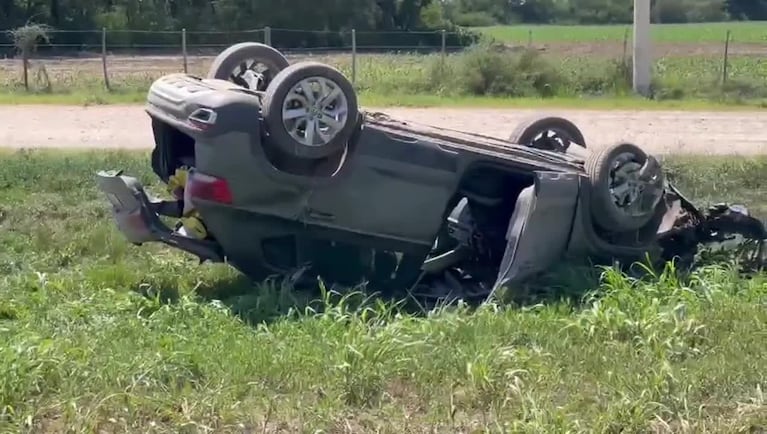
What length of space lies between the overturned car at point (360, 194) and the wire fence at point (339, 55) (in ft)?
59.6

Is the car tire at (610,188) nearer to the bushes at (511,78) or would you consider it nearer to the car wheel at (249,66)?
the car wheel at (249,66)

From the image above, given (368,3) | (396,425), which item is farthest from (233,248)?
(368,3)

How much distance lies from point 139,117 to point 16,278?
41.6 feet

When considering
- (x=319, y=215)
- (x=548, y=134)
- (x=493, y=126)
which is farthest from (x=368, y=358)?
(x=493, y=126)

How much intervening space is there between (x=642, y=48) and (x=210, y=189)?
20.0 m

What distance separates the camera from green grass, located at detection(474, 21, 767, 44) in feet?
172

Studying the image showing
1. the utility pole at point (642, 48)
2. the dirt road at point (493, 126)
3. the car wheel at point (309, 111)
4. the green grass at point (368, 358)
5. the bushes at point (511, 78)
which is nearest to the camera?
the green grass at point (368, 358)

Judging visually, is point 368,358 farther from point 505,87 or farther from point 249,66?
point 505,87

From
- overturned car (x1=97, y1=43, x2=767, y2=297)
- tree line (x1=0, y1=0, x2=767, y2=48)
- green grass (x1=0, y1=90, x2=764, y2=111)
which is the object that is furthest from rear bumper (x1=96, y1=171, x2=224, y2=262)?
tree line (x1=0, y1=0, x2=767, y2=48)

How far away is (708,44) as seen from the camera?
157 feet

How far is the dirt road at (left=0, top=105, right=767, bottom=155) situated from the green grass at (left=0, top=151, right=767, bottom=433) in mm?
8592

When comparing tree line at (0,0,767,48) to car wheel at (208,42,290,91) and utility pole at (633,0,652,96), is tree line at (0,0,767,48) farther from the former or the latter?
car wheel at (208,42,290,91)

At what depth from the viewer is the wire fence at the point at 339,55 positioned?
27.6m

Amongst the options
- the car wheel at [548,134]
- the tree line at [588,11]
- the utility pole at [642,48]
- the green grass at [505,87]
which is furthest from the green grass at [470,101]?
the tree line at [588,11]
